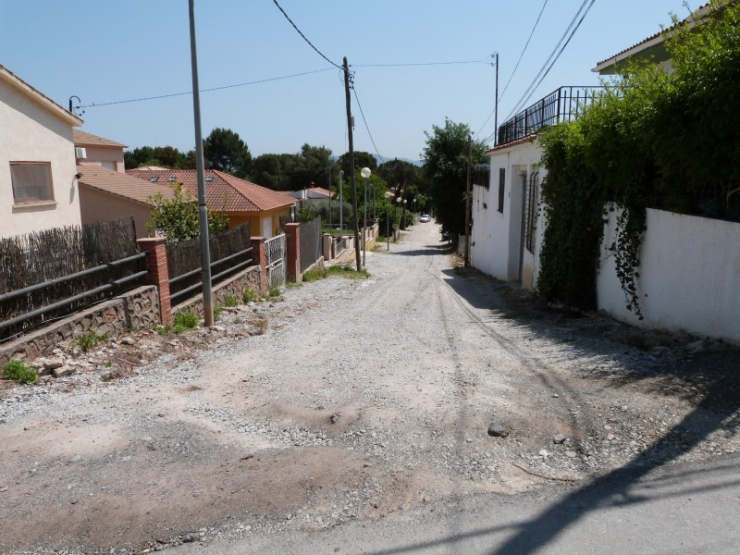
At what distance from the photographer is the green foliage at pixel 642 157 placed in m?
6.31

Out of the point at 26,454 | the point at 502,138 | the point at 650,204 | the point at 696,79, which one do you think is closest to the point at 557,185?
the point at 650,204

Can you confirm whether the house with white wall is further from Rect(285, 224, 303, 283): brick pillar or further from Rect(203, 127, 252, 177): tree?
Rect(203, 127, 252, 177): tree

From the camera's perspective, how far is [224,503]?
3.73 metres

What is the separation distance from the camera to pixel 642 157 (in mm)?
8078

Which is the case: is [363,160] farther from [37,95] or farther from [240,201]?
[37,95]

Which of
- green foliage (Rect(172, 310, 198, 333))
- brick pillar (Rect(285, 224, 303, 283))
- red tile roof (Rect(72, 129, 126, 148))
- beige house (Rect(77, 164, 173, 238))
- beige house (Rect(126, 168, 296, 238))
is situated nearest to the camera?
green foliage (Rect(172, 310, 198, 333))

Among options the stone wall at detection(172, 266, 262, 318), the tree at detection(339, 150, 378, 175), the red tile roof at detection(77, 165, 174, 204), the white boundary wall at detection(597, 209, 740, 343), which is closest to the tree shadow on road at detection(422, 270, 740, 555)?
the white boundary wall at detection(597, 209, 740, 343)

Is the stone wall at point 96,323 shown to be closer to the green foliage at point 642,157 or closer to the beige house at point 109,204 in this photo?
the green foliage at point 642,157

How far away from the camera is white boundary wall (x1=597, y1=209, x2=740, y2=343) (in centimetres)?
610

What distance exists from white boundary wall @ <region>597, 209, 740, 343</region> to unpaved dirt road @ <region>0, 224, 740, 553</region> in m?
0.38

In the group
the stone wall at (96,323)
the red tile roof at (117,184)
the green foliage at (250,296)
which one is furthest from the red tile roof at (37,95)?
the stone wall at (96,323)

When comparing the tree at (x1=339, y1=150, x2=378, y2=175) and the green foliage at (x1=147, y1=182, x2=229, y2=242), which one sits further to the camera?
the tree at (x1=339, y1=150, x2=378, y2=175)

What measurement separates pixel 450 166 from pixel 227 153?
42337 millimetres

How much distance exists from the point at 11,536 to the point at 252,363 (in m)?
3.83
